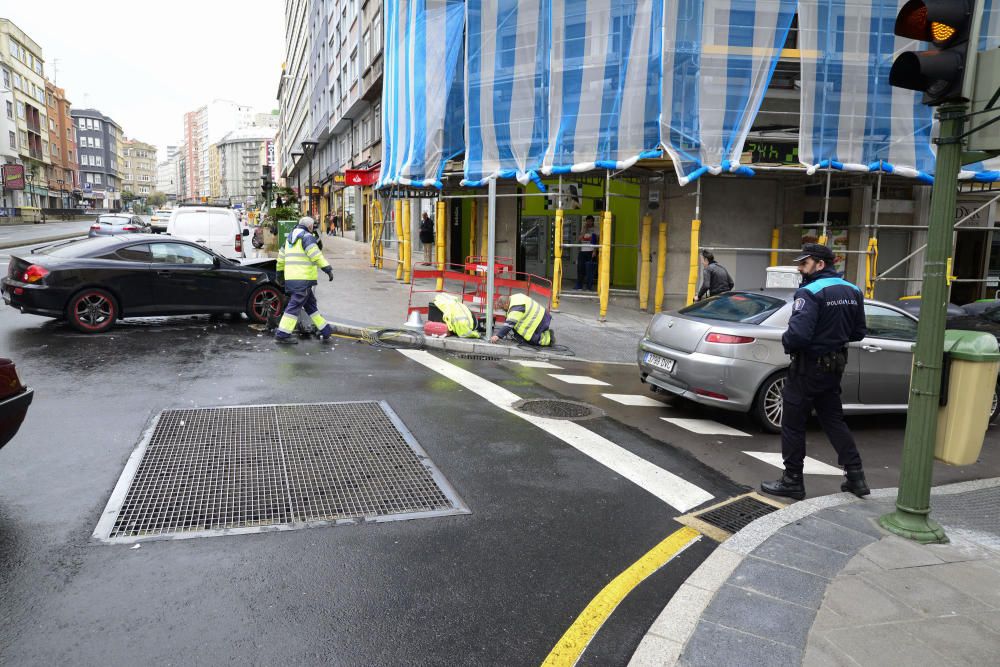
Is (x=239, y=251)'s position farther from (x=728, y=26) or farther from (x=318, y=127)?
(x=318, y=127)

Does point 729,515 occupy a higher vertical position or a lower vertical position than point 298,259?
lower

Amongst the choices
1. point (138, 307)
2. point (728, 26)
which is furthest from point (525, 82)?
point (138, 307)

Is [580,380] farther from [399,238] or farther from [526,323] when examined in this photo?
[399,238]

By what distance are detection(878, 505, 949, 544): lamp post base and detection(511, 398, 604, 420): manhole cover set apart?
3.26m

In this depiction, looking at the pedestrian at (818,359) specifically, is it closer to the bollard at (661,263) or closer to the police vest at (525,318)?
the police vest at (525,318)

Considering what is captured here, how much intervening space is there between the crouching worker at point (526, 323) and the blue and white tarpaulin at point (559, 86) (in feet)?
12.2

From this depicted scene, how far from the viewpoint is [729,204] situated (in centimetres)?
1581

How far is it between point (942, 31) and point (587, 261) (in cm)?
1378

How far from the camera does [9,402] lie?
14.2ft

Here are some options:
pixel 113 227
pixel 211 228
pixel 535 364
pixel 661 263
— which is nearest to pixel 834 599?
pixel 535 364

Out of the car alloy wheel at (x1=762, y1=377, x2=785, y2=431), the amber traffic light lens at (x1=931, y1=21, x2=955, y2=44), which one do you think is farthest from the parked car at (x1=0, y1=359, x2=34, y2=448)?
the car alloy wheel at (x1=762, y1=377, x2=785, y2=431)

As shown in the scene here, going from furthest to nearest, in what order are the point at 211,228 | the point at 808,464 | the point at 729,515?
the point at 211,228 → the point at 808,464 → the point at 729,515

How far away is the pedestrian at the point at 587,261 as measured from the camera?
1741cm

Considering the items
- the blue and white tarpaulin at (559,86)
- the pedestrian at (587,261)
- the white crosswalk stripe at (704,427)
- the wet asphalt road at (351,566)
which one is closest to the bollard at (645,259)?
the pedestrian at (587,261)
